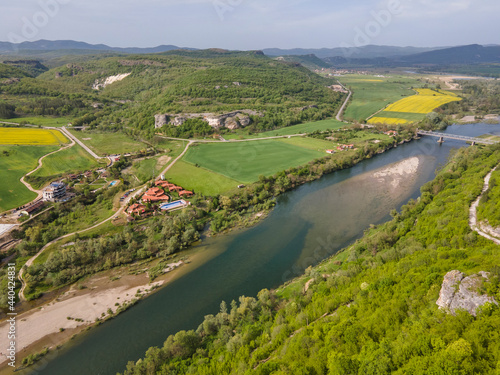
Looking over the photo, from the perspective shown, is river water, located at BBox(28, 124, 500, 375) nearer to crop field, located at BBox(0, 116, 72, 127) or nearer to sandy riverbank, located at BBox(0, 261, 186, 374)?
sandy riverbank, located at BBox(0, 261, 186, 374)

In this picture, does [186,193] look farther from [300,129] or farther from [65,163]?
[300,129]

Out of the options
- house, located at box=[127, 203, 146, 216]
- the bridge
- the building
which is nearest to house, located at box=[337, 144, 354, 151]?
the bridge

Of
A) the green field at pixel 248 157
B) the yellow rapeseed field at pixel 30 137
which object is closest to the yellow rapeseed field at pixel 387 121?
the green field at pixel 248 157

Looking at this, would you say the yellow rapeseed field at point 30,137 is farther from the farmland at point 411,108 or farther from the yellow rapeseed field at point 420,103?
the yellow rapeseed field at point 420,103

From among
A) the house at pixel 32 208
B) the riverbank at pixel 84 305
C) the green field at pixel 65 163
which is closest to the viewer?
the riverbank at pixel 84 305

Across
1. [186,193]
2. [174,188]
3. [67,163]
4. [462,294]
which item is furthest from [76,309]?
[67,163]
